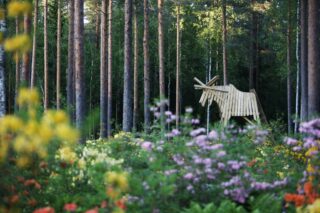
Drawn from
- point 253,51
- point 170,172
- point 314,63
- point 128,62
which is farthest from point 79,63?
point 253,51

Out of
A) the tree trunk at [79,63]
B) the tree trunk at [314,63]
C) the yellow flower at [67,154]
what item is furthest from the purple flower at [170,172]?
the tree trunk at [314,63]

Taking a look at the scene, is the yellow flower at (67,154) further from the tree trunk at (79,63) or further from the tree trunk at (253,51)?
the tree trunk at (253,51)

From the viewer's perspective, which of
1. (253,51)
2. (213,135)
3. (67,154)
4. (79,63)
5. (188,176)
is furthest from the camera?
(253,51)

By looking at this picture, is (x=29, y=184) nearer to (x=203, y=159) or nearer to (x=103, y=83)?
(x=203, y=159)

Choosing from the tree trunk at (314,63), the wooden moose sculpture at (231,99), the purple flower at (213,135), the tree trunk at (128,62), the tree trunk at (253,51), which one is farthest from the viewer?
the tree trunk at (253,51)

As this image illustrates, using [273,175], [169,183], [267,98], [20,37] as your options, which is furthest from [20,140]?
[267,98]

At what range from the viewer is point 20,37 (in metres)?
2.75

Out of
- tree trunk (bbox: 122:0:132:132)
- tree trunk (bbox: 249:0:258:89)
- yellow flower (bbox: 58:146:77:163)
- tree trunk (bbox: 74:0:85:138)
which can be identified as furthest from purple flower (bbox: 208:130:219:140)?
tree trunk (bbox: 249:0:258:89)

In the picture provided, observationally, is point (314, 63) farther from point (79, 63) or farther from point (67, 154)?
point (67, 154)

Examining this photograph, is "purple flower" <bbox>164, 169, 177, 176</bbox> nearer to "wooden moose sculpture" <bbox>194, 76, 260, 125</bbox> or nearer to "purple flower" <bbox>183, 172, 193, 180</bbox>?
"purple flower" <bbox>183, 172, 193, 180</bbox>

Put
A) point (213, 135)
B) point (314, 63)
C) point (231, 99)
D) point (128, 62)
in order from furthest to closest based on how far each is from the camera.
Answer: point (231, 99)
point (128, 62)
point (314, 63)
point (213, 135)

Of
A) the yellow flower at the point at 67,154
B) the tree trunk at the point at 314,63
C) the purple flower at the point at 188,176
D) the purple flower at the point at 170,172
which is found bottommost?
the purple flower at the point at 188,176

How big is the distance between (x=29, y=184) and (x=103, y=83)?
14268 mm

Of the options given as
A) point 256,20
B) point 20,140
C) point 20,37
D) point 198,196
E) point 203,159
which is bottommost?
point 198,196
